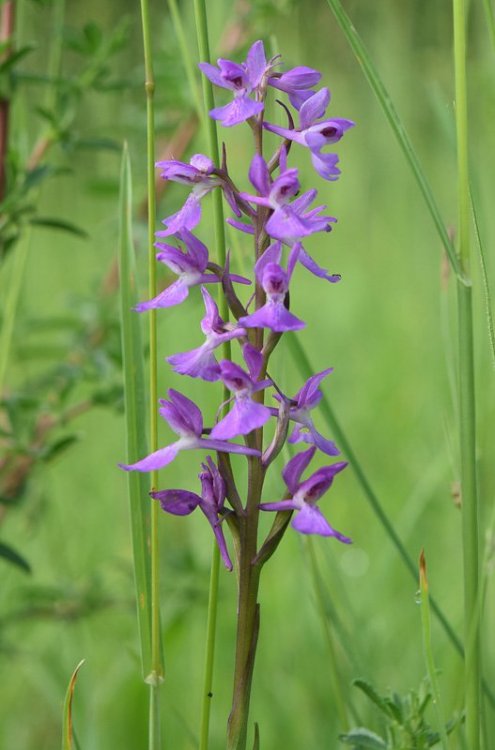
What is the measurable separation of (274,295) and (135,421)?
0.20 m

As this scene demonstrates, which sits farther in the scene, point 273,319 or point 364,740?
point 364,740

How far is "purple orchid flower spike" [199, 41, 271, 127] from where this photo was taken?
0.68 m

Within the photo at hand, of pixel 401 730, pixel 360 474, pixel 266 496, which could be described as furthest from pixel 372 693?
pixel 266 496

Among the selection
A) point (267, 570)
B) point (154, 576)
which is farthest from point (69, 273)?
point (154, 576)

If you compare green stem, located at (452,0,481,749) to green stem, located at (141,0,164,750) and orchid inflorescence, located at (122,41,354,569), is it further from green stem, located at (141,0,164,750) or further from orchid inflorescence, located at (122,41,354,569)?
green stem, located at (141,0,164,750)

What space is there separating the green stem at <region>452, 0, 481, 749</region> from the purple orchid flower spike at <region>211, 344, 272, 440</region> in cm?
15

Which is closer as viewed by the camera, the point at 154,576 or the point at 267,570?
the point at 154,576

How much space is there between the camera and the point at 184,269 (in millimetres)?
713

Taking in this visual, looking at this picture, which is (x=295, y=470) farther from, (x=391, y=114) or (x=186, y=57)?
(x=186, y=57)

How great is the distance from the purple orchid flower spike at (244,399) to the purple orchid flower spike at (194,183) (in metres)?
0.11

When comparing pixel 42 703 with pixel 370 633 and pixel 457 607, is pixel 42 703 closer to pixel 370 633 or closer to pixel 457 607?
pixel 370 633

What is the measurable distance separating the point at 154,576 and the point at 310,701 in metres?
0.86

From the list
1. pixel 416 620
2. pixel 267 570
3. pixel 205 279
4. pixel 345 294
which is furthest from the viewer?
pixel 345 294

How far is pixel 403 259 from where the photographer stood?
121 inches
